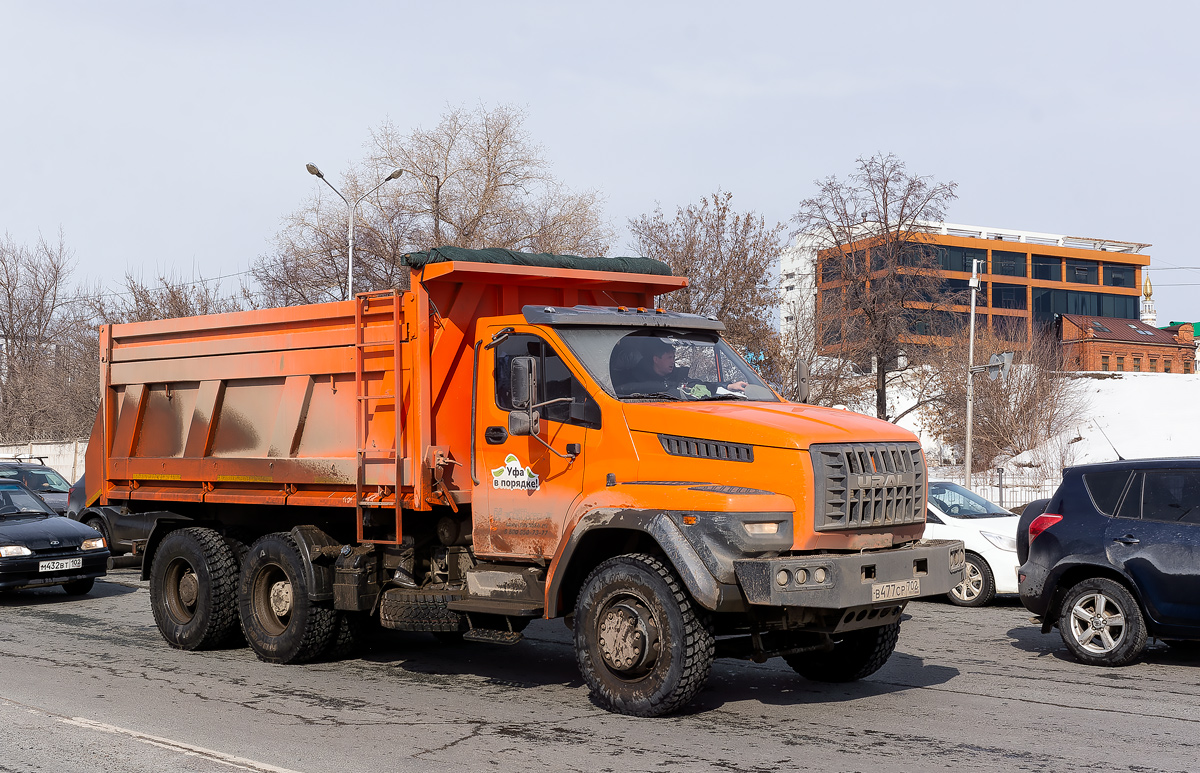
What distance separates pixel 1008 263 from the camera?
105 metres

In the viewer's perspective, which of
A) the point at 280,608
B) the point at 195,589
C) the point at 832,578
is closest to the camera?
the point at 832,578

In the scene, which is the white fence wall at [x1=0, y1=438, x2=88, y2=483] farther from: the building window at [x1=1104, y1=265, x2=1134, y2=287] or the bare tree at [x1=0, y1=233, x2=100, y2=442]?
the building window at [x1=1104, y1=265, x2=1134, y2=287]

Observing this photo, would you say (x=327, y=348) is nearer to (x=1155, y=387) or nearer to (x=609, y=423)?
(x=609, y=423)

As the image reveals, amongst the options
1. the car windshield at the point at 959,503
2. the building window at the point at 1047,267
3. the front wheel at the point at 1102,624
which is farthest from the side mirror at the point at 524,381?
the building window at the point at 1047,267

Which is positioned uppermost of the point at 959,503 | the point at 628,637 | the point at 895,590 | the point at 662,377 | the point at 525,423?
the point at 662,377

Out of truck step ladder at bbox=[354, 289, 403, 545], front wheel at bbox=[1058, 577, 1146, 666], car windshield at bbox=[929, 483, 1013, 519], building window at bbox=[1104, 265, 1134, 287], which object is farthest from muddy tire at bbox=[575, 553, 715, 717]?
building window at bbox=[1104, 265, 1134, 287]

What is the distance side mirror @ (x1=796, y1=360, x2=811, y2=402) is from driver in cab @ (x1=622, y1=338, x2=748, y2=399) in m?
0.96

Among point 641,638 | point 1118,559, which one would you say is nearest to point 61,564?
point 641,638

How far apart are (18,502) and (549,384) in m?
10.3

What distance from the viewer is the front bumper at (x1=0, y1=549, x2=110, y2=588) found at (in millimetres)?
13547

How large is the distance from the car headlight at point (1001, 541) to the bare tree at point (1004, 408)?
112 ft

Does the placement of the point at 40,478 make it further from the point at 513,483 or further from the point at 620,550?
the point at 620,550

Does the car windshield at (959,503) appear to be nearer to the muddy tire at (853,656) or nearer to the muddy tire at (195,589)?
the muddy tire at (853,656)

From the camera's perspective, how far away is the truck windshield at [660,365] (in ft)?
26.4
